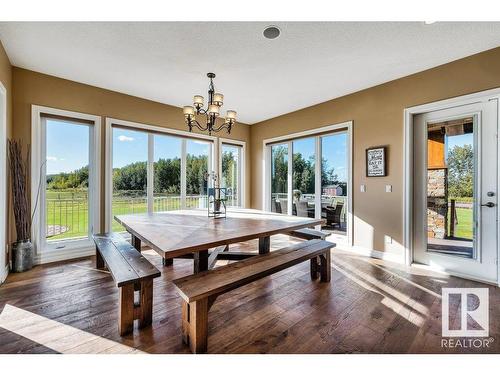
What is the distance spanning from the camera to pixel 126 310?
66.8 inches

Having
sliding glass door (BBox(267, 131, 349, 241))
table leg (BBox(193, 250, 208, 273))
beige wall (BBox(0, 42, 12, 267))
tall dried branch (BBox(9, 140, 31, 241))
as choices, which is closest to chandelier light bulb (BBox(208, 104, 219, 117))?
table leg (BBox(193, 250, 208, 273))

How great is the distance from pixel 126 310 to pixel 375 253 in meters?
3.36

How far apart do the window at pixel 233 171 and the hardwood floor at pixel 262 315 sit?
291 centimetres

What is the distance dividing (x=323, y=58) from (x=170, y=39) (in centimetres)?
174

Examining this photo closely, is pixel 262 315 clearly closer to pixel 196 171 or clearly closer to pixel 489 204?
pixel 489 204

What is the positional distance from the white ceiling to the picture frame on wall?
3.29ft

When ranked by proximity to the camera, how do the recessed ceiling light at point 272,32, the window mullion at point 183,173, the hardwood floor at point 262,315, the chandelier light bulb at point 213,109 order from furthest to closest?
the window mullion at point 183,173 → the chandelier light bulb at point 213,109 → the recessed ceiling light at point 272,32 → the hardwood floor at point 262,315

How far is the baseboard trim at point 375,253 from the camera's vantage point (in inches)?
128

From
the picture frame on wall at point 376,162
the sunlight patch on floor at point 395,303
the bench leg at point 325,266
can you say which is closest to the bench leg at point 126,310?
the bench leg at point 325,266

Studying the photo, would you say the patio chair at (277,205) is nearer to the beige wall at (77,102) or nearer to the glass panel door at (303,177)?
the glass panel door at (303,177)

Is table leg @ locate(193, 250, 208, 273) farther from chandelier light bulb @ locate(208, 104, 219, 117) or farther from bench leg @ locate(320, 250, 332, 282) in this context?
chandelier light bulb @ locate(208, 104, 219, 117)

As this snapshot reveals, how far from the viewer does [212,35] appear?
7.55ft
